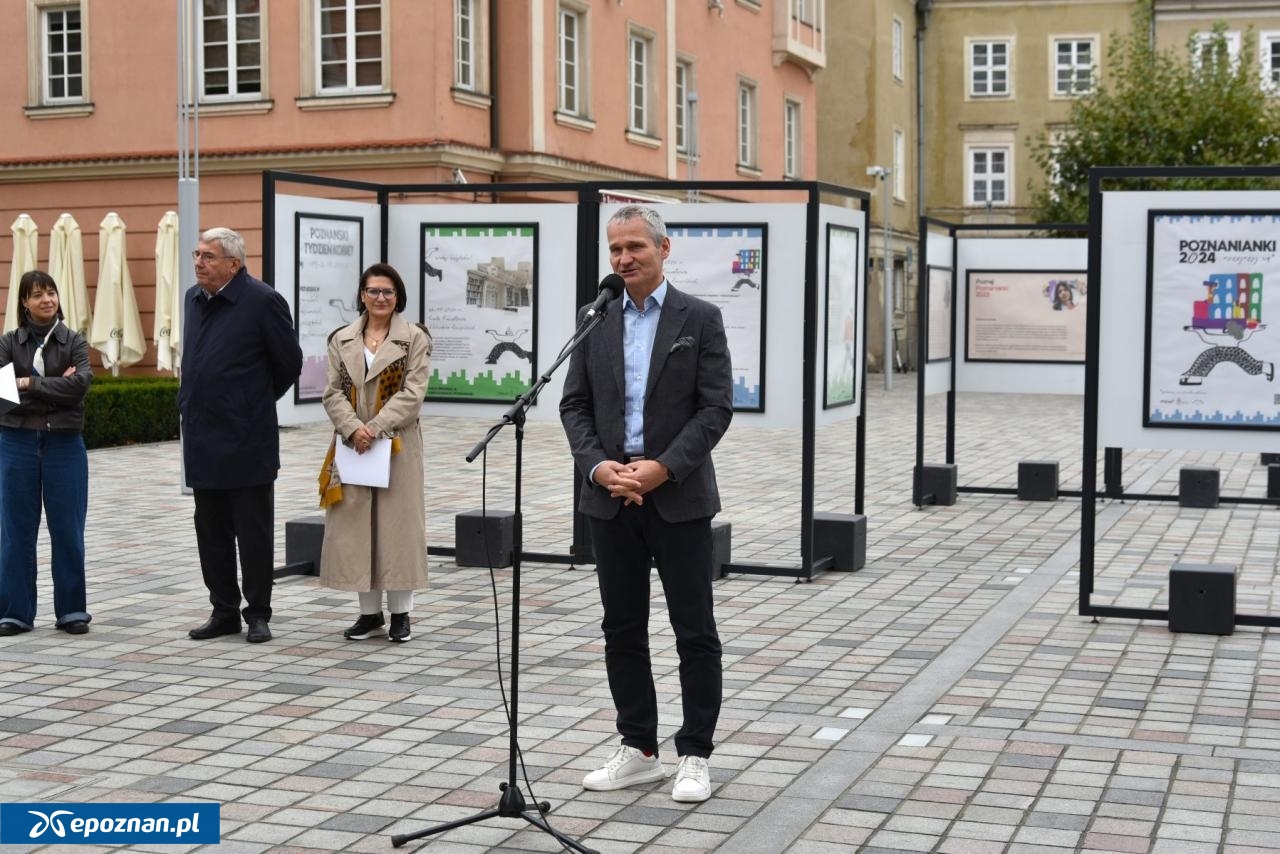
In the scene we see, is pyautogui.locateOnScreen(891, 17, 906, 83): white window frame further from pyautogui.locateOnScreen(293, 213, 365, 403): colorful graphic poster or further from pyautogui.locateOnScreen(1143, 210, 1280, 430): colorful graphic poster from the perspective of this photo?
pyautogui.locateOnScreen(1143, 210, 1280, 430): colorful graphic poster

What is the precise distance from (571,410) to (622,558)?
1.68 feet

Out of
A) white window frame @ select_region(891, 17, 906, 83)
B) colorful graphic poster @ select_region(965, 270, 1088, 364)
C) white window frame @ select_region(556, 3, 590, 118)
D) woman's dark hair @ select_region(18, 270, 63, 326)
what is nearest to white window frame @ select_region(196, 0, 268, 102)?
white window frame @ select_region(556, 3, 590, 118)

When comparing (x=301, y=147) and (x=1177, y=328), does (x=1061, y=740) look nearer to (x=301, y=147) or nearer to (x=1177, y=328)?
(x=1177, y=328)

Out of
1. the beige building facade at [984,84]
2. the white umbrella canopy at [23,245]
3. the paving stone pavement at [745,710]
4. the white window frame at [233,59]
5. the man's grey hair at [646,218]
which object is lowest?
the paving stone pavement at [745,710]

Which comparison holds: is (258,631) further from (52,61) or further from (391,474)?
(52,61)

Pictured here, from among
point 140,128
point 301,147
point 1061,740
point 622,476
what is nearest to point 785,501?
point 1061,740

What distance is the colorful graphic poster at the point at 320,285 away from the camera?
10.8m

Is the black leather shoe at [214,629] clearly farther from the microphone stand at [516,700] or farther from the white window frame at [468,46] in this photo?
the white window frame at [468,46]

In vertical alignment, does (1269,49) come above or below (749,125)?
above

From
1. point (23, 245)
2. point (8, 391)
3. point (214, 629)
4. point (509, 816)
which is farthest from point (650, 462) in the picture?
point (23, 245)

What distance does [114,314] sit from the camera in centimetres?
2436

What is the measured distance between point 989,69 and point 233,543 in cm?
5028

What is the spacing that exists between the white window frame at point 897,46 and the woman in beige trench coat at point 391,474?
1737 inches

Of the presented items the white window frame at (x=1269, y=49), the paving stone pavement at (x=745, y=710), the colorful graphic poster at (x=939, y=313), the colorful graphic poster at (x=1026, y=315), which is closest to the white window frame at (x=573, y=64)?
the colorful graphic poster at (x=939, y=313)
